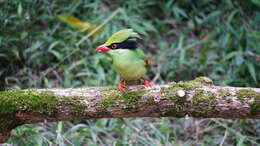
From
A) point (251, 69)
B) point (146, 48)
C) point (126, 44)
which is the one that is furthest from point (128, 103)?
point (146, 48)

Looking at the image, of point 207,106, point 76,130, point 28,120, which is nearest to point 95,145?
point 76,130

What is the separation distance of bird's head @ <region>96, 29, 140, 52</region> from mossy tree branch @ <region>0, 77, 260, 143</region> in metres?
0.44

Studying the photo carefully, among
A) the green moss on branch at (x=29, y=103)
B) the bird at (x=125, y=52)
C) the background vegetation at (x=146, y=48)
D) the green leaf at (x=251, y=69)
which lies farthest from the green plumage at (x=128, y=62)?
the green leaf at (x=251, y=69)

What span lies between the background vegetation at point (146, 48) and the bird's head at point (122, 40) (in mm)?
1698

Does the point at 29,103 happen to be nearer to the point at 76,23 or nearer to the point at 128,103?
the point at 128,103

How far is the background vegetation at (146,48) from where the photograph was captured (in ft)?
16.8

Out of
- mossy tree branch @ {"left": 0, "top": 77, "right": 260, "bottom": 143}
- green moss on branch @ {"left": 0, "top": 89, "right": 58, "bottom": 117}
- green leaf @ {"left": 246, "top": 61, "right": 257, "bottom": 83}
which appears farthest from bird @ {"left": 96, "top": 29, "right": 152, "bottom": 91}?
green leaf @ {"left": 246, "top": 61, "right": 257, "bottom": 83}

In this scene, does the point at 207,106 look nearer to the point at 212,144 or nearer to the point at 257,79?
the point at 212,144

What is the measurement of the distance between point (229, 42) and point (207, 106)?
3.27 meters

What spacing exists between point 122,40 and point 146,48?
11.6 feet

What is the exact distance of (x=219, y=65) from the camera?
19.5 feet

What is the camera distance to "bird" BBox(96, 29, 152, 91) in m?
3.25

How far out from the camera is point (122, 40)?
128 inches

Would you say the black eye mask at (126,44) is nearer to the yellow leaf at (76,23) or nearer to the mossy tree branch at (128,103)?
the mossy tree branch at (128,103)
